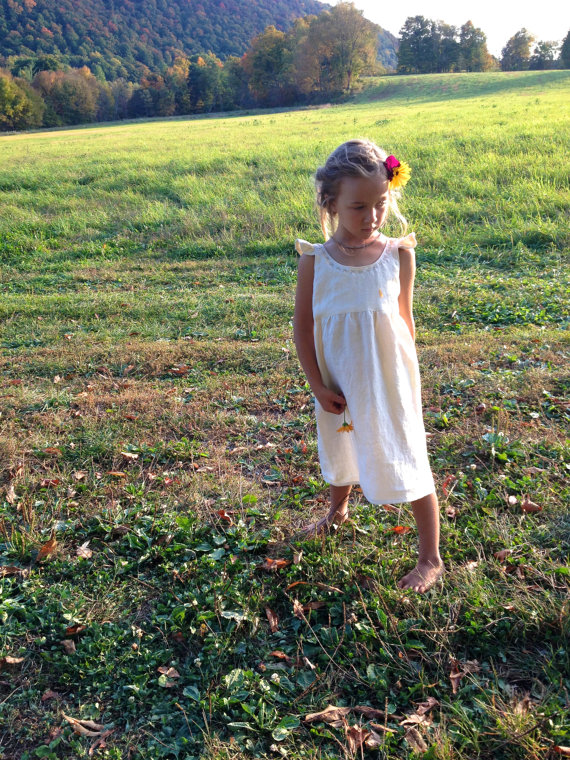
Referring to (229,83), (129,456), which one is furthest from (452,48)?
(129,456)

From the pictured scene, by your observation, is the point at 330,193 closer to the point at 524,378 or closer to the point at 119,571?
the point at 119,571

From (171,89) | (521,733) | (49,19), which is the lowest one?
(521,733)

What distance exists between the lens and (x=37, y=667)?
2.37 m

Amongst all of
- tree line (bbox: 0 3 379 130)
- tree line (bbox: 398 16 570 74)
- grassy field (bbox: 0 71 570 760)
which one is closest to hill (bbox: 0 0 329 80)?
tree line (bbox: 0 3 379 130)

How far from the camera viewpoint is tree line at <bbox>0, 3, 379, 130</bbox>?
5969 centimetres

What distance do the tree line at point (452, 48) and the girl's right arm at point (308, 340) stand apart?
78.0 metres

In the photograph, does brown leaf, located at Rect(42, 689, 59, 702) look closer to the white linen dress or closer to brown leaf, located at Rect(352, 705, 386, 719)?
brown leaf, located at Rect(352, 705, 386, 719)

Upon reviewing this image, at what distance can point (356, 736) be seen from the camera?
2.03 metres

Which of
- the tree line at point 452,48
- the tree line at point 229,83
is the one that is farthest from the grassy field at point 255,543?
the tree line at point 452,48

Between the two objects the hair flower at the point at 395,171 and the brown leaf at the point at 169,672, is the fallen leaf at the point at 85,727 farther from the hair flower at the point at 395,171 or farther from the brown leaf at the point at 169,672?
the hair flower at the point at 395,171

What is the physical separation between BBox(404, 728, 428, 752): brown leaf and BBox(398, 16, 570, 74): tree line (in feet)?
259

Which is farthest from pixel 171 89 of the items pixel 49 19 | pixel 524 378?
pixel 524 378

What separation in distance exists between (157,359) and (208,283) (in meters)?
3.12

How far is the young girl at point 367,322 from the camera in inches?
88.9
